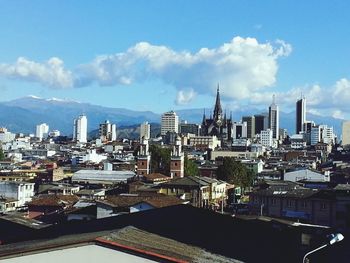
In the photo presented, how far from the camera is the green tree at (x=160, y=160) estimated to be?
6631 centimetres

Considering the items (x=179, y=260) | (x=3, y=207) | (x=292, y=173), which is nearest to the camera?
(x=179, y=260)

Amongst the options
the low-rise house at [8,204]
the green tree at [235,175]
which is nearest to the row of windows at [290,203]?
the low-rise house at [8,204]

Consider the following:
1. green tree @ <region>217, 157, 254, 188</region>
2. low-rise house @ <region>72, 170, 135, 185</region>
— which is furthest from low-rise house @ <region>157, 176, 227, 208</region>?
low-rise house @ <region>72, 170, 135, 185</region>

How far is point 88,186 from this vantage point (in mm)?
57281

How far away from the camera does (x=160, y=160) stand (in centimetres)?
6888

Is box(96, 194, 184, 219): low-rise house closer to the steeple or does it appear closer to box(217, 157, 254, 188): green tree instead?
box(217, 157, 254, 188): green tree

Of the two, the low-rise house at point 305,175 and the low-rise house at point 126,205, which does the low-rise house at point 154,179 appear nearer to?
the low-rise house at point 305,175

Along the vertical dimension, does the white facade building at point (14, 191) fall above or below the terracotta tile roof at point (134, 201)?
below

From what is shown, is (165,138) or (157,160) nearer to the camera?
(157,160)

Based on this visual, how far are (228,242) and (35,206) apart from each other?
2543cm

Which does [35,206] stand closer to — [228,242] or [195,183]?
[195,183]

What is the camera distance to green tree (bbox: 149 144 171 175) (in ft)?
218

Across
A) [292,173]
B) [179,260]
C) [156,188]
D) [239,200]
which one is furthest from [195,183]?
[179,260]

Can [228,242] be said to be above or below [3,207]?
above
